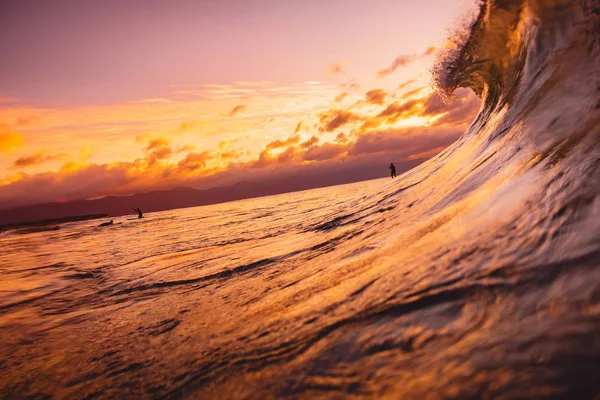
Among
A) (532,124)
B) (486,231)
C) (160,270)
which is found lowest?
(160,270)

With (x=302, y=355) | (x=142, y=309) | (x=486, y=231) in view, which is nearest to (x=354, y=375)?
(x=302, y=355)

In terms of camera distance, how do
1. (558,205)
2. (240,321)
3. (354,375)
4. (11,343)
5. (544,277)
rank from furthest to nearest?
(11,343) → (240,321) → (558,205) → (544,277) → (354,375)

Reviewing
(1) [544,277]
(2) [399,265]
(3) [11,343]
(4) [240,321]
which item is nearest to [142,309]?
(3) [11,343]

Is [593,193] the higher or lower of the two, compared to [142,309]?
higher

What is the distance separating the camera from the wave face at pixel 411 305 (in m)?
1.33

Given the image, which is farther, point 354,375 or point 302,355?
point 302,355

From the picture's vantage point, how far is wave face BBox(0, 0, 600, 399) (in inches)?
52.3

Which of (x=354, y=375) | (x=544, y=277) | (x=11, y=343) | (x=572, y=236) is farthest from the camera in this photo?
(x=11, y=343)

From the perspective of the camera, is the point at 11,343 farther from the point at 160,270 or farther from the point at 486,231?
the point at 486,231

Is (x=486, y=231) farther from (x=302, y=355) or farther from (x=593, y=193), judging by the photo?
(x=302, y=355)

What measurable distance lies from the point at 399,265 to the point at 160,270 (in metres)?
4.78

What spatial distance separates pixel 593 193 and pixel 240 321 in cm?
254

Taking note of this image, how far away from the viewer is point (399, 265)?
104 inches

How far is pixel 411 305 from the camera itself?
6.27ft
